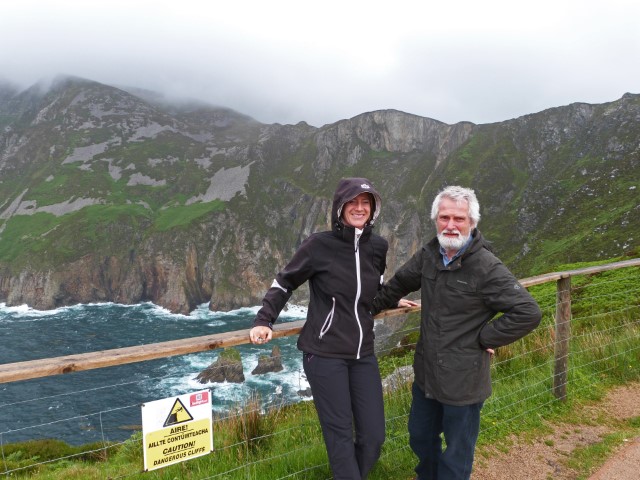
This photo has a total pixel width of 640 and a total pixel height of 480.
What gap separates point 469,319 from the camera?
3812 millimetres

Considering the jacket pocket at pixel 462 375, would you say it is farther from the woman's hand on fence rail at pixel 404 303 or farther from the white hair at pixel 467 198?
the white hair at pixel 467 198

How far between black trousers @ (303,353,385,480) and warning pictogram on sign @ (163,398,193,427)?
120cm

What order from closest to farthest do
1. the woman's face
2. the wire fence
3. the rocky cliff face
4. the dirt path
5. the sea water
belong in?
1. the woman's face
2. the wire fence
3. the dirt path
4. the sea water
5. the rocky cliff face

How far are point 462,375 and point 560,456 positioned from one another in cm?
303

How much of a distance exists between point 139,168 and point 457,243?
201 meters

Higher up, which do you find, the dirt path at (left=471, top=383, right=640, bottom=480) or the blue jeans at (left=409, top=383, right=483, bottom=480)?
the blue jeans at (left=409, top=383, right=483, bottom=480)

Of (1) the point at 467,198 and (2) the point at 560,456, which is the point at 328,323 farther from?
(2) the point at 560,456

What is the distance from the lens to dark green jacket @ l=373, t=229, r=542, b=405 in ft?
11.9

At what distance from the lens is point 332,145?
6969 inches

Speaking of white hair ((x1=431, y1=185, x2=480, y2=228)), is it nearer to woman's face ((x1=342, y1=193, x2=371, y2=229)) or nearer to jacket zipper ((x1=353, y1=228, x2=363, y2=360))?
woman's face ((x1=342, y1=193, x2=371, y2=229))

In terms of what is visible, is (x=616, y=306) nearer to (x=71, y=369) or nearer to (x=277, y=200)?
(x=71, y=369)

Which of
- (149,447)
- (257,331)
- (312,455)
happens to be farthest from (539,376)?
(149,447)

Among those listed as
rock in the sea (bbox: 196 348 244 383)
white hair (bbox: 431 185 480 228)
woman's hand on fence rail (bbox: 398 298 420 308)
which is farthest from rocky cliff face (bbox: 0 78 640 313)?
white hair (bbox: 431 185 480 228)

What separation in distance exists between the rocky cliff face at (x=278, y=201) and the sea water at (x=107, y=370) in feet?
36.9
